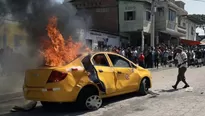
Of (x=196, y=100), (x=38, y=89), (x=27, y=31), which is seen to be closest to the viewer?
(x=38, y=89)

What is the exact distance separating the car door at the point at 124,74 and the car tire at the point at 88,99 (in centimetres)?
94

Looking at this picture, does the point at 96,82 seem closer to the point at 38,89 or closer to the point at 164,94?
the point at 38,89

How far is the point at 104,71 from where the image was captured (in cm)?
840

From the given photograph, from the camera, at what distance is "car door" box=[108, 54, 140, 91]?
29.3 ft

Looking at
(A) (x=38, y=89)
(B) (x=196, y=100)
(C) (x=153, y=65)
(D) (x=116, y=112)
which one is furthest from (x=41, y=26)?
(C) (x=153, y=65)

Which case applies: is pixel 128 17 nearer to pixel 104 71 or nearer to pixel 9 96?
pixel 9 96

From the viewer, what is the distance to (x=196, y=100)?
9.23 metres

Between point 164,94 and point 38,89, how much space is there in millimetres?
4491

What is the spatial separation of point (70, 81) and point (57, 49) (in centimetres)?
134

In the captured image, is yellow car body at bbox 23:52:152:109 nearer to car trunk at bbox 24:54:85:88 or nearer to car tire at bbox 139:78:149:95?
car trunk at bbox 24:54:85:88

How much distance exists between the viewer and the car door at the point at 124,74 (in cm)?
892

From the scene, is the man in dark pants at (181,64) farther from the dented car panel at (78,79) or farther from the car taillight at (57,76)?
the car taillight at (57,76)

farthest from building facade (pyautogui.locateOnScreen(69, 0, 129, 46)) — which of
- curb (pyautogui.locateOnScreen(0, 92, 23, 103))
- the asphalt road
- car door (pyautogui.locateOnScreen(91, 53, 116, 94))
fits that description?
car door (pyautogui.locateOnScreen(91, 53, 116, 94))

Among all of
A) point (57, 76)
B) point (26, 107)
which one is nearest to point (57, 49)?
point (57, 76)
